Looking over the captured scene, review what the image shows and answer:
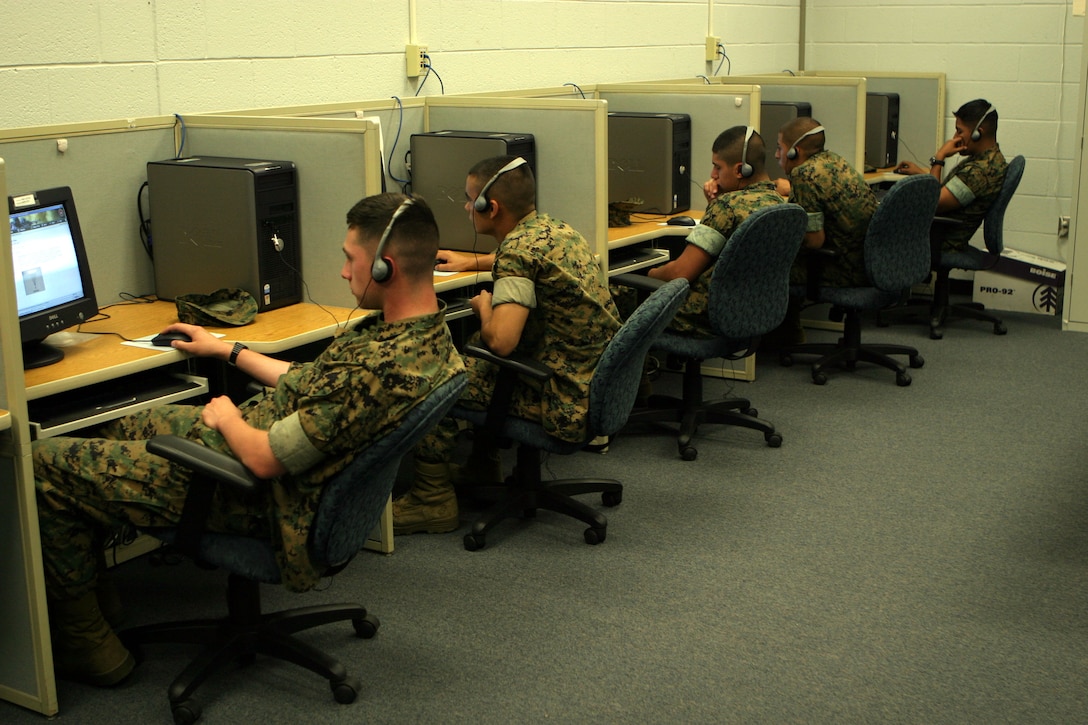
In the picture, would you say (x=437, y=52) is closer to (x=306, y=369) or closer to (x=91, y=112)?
(x=91, y=112)

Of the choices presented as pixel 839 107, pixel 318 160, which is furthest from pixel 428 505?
pixel 839 107

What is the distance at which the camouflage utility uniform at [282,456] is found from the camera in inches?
79.0

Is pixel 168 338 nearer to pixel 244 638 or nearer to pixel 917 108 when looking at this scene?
pixel 244 638

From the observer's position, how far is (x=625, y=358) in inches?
109

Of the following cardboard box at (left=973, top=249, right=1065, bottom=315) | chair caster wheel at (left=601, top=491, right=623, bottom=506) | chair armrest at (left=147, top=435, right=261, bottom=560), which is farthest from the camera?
cardboard box at (left=973, top=249, right=1065, bottom=315)

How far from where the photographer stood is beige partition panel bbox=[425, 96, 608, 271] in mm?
3494

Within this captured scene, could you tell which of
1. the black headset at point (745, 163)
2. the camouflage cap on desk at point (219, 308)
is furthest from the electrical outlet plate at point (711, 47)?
the camouflage cap on desk at point (219, 308)

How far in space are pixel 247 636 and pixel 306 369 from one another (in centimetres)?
59

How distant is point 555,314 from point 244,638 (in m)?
1.07

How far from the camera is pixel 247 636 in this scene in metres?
2.34

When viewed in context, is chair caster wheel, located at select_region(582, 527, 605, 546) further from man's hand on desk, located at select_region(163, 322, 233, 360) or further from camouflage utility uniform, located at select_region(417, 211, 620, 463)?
man's hand on desk, located at select_region(163, 322, 233, 360)

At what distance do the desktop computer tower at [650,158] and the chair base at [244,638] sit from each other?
232 centimetres

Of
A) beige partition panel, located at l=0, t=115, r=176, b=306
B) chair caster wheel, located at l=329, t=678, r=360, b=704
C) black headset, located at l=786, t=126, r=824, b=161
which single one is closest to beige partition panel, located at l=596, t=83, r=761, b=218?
black headset, located at l=786, t=126, r=824, b=161

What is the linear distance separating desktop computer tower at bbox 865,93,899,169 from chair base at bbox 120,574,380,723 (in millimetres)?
4079
